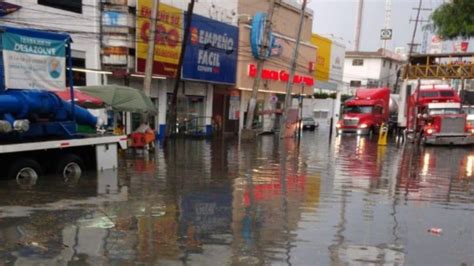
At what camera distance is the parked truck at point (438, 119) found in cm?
3053

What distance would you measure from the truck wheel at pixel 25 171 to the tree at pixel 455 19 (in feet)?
52.1

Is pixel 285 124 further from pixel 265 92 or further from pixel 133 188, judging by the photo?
pixel 133 188

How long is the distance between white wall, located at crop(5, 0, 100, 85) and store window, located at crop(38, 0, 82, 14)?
177 mm

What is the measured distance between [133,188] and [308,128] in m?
41.8

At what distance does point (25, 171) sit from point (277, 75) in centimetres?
2956

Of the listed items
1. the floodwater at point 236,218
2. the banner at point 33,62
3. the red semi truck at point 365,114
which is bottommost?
the floodwater at point 236,218

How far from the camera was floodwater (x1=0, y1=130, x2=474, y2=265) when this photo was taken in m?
6.60

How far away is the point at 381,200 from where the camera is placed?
1140cm

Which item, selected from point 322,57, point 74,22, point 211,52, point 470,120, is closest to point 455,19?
point 470,120

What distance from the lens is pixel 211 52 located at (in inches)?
1230

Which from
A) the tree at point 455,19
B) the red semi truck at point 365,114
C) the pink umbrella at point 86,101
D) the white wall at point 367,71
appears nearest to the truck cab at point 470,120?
the red semi truck at point 365,114

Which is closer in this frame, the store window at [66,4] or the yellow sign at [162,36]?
the store window at [66,4]

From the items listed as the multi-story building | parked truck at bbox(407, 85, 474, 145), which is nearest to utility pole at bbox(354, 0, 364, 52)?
the multi-story building

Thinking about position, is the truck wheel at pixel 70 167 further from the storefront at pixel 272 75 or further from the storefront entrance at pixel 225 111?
the storefront at pixel 272 75
